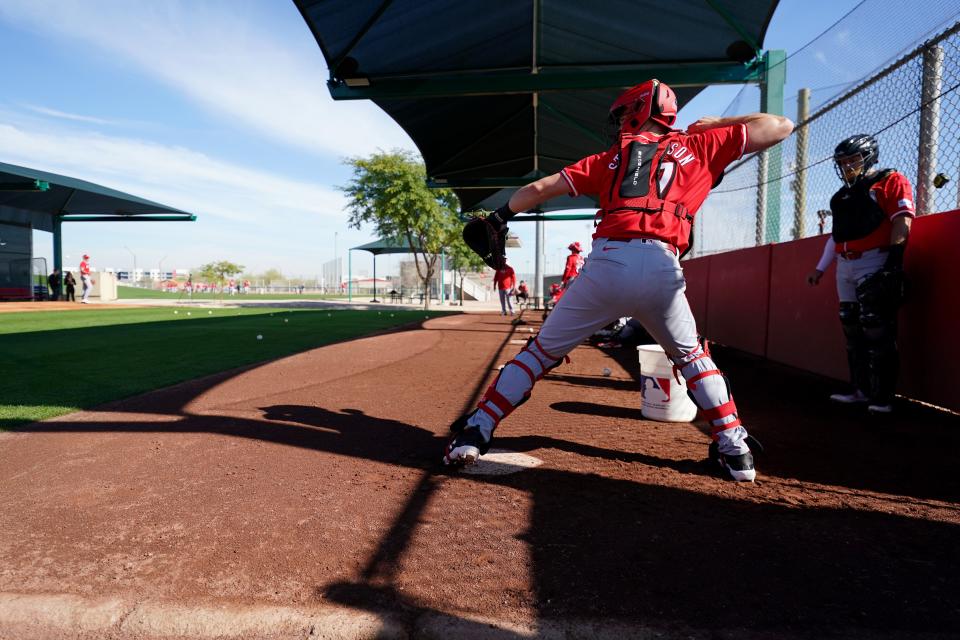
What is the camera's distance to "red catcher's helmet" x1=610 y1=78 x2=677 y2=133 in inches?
113

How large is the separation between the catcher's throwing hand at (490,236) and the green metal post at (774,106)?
493cm

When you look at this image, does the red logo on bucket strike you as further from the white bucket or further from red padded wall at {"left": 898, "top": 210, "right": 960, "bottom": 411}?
red padded wall at {"left": 898, "top": 210, "right": 960, "bottom": 411}

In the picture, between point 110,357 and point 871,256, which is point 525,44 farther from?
point 110,357

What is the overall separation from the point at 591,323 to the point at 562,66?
633 cm

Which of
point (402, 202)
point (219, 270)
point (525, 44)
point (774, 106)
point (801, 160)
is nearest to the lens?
point (801, 160)

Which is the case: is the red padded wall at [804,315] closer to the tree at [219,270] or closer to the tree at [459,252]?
the tree at [459,252]

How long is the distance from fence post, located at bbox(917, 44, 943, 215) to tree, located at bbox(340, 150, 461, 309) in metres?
20.4

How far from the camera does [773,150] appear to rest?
6621mm

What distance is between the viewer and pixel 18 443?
3299 mm

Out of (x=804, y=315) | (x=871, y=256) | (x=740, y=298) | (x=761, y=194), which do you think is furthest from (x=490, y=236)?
(x=740, y=298)

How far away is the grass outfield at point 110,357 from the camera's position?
4.57 metres

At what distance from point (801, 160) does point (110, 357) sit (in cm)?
870

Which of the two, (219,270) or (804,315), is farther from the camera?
(219,270)

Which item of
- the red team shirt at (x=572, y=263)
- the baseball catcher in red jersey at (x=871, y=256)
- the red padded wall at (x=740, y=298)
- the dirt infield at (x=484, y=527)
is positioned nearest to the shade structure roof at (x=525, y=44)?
the red padded wall at (x=740, y=298)
